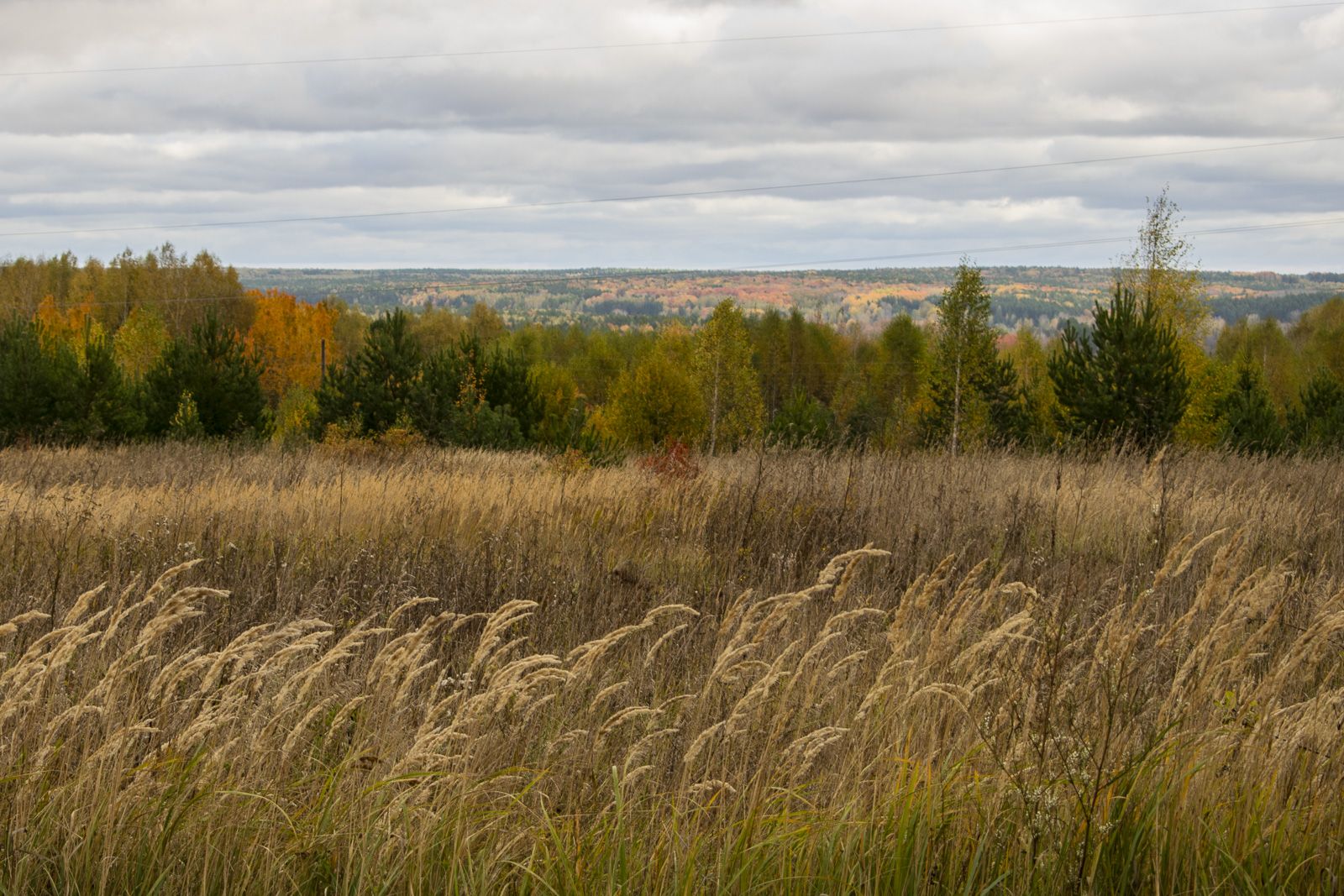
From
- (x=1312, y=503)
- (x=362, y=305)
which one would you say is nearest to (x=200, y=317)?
(x=362, y=305)

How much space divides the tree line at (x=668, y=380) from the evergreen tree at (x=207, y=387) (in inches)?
2.1

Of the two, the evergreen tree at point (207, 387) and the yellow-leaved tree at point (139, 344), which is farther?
the yellow-leaved tree at point (139, 344)

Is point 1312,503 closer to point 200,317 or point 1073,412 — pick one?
point 1073,412

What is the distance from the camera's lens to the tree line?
26.4m

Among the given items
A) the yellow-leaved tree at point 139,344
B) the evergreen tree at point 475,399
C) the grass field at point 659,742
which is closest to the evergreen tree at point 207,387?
the evergreen tree at point 475,399

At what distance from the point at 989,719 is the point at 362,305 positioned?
178 meters

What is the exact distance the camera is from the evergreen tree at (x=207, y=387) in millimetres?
29500

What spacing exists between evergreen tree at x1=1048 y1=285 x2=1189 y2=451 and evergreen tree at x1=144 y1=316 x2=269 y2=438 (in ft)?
72.0

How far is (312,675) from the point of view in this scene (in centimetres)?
288

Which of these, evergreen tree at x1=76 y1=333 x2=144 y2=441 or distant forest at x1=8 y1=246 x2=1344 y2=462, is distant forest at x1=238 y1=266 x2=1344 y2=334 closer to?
distant forest at x1=8 y1=246 x2=1344 y2=462

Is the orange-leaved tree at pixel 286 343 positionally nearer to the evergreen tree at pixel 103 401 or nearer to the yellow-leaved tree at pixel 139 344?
the yellow-leaved tree at pixel 139 344

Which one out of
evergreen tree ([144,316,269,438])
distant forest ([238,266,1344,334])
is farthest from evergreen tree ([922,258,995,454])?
distant forest ([238,266,1344,334])

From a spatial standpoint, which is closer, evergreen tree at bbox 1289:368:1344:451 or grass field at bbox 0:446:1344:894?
grass field at bbox 0:446:1344:894

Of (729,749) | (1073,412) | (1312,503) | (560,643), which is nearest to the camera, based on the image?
(729,749)
